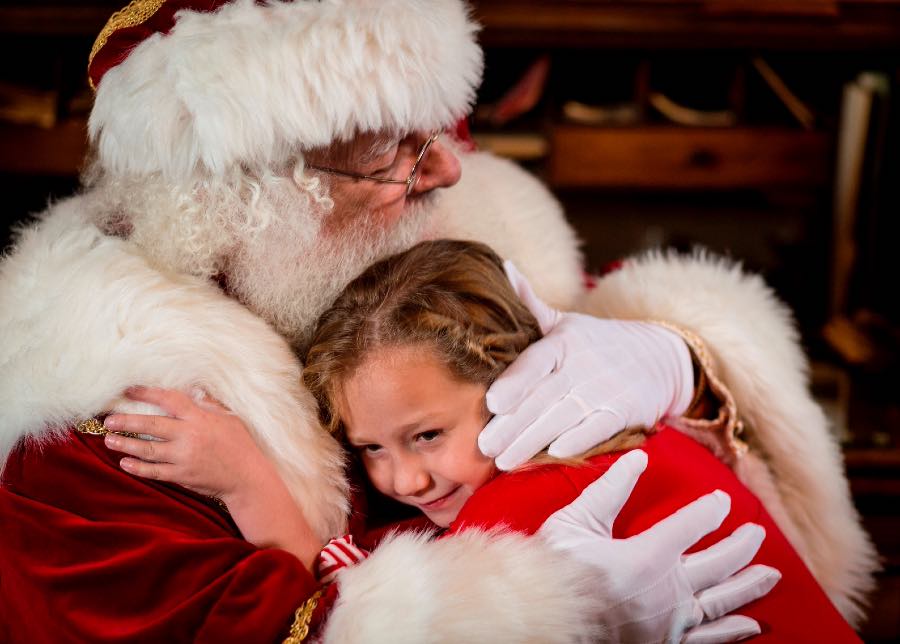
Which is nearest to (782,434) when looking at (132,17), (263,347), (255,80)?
(263,347)

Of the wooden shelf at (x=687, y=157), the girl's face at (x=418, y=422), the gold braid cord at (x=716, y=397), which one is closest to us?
the girl's face at (x=418, y=422)

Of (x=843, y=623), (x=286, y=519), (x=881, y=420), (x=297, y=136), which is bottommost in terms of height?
(x=881, y=420)

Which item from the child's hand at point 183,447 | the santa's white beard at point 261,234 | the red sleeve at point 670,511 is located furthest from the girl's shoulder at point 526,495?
A: the santa's white beard at point 261,234

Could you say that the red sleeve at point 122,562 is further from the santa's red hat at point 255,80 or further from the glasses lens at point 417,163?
the glasses lens at point 417,163

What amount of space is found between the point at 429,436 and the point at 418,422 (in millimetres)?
36

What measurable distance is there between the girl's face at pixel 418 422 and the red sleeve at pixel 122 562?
199mm

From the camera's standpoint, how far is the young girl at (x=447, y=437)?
3.25 ft

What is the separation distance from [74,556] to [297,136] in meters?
0.55

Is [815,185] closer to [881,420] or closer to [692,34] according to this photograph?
[692,34]

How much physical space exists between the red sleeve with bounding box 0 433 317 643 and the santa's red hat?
0.38 meters

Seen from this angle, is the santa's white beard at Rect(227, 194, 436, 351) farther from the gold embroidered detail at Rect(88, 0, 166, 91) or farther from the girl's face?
the gold embroidered detail at Rect(88, 0, 166, 91)

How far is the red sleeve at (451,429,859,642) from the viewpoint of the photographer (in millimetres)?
977

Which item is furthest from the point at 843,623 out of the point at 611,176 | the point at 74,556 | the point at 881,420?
the point at 611,176

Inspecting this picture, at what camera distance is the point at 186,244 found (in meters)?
1.11
